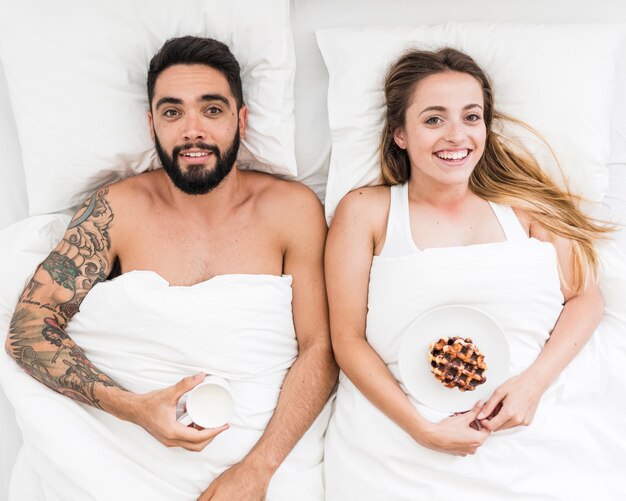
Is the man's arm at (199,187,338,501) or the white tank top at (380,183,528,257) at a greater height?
the white tank top at (380,183,528,257)

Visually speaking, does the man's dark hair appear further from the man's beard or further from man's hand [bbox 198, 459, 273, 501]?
man's hand [bbox 198, 459, 273, 501]

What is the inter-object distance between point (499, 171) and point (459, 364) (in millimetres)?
646

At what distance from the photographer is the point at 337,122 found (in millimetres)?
2170

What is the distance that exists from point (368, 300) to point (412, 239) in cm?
21

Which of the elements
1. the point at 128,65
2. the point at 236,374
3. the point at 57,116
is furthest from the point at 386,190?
the point at 57,116

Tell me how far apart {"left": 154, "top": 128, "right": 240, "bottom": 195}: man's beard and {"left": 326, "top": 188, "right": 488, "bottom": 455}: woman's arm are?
354 mm

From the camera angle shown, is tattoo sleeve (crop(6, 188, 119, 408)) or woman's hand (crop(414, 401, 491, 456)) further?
tattoo sleeve (crop(6, 188, 119, 408))

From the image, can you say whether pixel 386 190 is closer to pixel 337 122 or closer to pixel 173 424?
pixel 337 122

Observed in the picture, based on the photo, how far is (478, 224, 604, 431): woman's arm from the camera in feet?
6.01

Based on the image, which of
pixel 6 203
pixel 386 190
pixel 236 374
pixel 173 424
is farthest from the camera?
pixel 6 203

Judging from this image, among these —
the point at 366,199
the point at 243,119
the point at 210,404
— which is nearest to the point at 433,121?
the point at 366,199

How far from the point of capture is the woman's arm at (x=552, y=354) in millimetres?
1833

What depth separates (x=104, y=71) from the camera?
7.02 ft

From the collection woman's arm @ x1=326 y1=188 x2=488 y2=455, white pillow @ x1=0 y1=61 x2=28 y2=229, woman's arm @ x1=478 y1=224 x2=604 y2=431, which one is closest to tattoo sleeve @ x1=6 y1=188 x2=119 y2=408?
white pillow @ x1=0 y1=61 x2=28 y2=229
